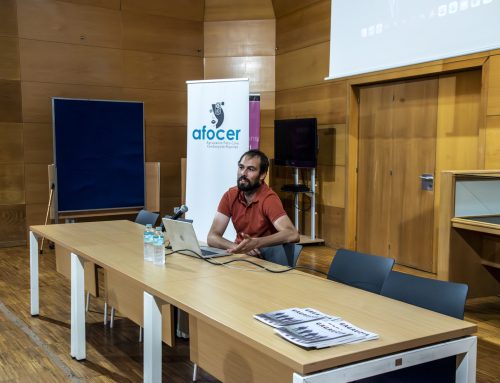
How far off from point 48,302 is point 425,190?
13.1ft

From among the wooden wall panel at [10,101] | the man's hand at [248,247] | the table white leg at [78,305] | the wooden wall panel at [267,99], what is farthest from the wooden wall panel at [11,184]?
the man's hand at [248,247]

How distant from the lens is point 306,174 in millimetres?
7746

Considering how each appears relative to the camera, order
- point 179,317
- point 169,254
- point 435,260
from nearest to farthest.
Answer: point 179,317 < point 169,254 < point 435,260

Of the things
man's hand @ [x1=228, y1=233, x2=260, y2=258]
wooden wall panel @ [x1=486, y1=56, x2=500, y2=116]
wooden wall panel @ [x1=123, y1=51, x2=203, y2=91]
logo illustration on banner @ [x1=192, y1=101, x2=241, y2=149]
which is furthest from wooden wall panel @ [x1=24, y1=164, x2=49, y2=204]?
wooden wall panel @ [x1=486, y1=56, x2=500, y2=116]

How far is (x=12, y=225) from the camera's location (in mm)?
7395

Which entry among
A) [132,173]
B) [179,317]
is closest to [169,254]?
[179,317]

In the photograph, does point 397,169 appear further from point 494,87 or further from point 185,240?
point 185,240

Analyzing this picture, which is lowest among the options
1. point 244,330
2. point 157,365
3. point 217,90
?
point 157,365

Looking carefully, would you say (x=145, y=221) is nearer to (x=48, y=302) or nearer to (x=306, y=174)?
(x=48, y=302)

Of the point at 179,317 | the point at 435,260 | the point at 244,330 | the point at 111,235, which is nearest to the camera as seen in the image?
the point at 244,330

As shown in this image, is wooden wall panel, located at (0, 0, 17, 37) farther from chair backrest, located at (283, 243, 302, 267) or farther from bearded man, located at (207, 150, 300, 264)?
chair backrest, located at (283, 243, 302, 267)

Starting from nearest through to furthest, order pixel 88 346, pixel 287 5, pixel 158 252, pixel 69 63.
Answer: pixel 158 252 < pixel 88 346 < pixel 69 63 < pixel 287 5

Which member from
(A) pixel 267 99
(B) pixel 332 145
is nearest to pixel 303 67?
(A) pixel 267 99

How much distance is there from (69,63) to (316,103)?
348 cm
